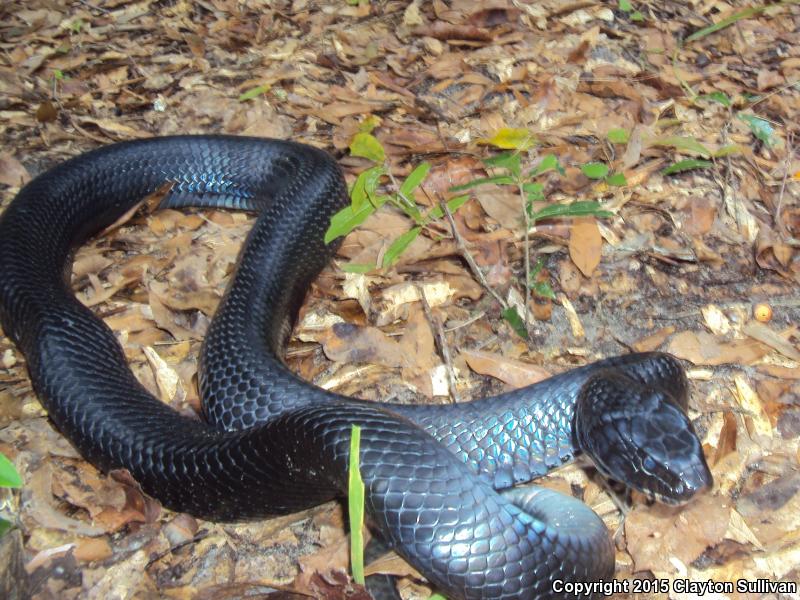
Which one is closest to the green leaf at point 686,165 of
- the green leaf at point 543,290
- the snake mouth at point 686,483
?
the green leaf at point 543,290

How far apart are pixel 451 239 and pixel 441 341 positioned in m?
0.88

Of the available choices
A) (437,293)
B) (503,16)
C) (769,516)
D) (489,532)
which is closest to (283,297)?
(437,293)

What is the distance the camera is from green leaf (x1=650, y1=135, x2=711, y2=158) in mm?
5551

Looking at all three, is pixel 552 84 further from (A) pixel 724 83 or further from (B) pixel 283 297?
(B) pixel 283 297

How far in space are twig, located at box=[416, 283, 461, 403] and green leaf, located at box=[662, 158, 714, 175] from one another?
1935mm

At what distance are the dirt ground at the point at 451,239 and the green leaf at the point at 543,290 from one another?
49 millimetres

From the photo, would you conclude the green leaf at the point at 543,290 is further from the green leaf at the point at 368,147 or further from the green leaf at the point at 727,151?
the green leaf at the point at 727,151

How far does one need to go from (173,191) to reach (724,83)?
170 inches

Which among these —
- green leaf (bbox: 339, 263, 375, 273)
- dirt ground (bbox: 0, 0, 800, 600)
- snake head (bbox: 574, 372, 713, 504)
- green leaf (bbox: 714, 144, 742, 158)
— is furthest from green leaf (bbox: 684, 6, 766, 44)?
snake head (bbox: 574, 372, 713, 504)

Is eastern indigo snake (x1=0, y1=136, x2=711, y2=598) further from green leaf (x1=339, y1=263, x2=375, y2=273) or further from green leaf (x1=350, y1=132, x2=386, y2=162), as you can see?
green leaf (x1=350, y1=132, x2=386, y2=162)

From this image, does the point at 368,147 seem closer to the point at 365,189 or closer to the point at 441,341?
the point at 365,189

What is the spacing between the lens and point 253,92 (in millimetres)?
6531

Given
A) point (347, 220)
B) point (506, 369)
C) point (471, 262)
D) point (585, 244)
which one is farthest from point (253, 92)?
point (506, 369)

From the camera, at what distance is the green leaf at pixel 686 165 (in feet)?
18.0
